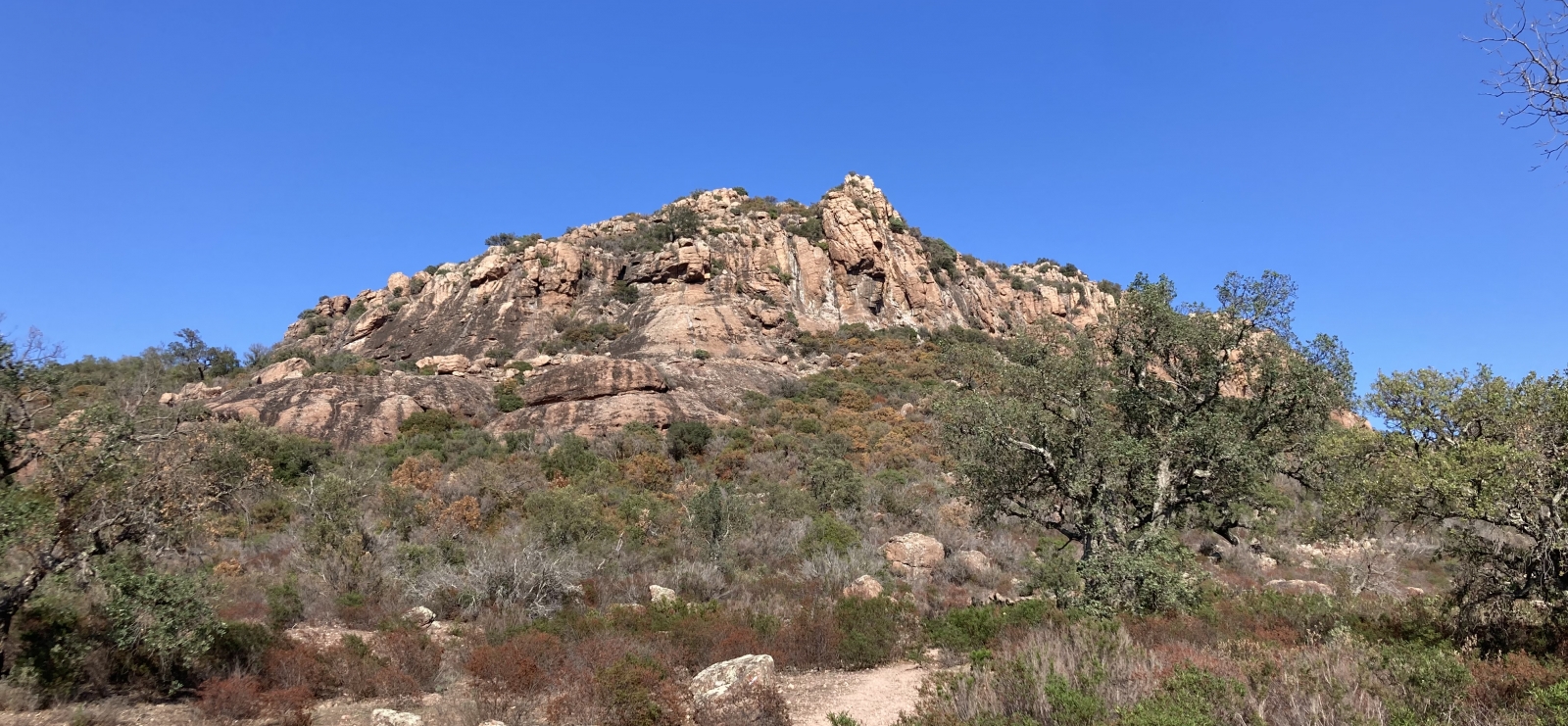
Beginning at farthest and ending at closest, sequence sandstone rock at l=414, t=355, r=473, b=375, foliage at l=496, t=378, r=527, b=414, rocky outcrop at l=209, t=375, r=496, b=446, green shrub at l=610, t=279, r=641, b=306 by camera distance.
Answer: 1. green shrub at l=610, t=279, r=641, b=306
2. sandstone rock at l=414, t=355, r=473, b=375
3. foliage at l=496, t=378, r=527, b=414
4. rocky outcrop at l=209, t=375, r=496, b=446

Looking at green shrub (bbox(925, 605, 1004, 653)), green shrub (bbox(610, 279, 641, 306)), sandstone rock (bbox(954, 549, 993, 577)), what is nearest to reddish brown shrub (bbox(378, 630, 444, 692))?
green shrub (bbox(925, 605, 1004, 653))

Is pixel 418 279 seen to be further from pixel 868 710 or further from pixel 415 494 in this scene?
pixel 868 710

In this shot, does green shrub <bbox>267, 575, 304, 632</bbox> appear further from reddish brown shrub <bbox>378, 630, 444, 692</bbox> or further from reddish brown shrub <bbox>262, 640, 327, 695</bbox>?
reddish brown shrub <bbox>378, 630, 444, 692</bbox>

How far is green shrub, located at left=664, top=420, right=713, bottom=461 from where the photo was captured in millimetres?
25672

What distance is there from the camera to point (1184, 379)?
11.1 m

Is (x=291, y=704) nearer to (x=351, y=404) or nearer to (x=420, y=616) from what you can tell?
(x=420, y=616)

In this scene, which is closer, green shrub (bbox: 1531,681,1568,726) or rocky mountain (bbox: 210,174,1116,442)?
green shrub (bbox: 1531,681,1568,726)

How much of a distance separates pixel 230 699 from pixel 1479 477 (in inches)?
473

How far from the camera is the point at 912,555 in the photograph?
51.0 ft

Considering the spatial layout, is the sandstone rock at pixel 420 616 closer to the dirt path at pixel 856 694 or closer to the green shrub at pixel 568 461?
the dirt path at pixel 856 694

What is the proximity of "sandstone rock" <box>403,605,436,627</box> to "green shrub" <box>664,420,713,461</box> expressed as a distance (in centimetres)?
1437

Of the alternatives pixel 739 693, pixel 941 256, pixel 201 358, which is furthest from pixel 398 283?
pixel 739 693

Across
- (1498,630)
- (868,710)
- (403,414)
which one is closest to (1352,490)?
(1498,630)

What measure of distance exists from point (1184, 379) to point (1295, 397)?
1412mm
